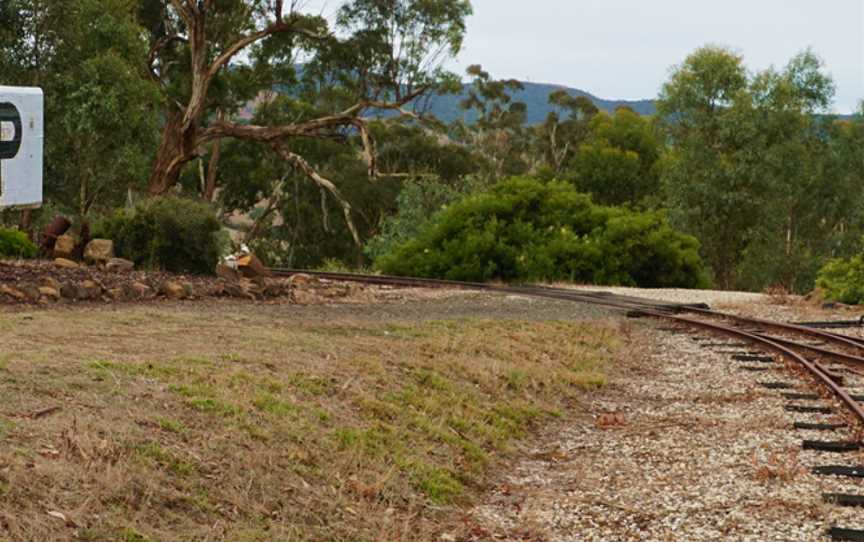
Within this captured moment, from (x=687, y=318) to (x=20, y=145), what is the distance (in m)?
11.7

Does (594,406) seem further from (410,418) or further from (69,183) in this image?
(69,183)

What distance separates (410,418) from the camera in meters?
9.82

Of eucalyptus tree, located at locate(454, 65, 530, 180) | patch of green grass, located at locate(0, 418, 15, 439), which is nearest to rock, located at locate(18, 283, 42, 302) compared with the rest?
patch of green grass, located at locate(0, 418, 15, 439)

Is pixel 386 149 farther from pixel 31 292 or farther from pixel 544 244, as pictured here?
pixel 31 292

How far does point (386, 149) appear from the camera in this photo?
2184 inches

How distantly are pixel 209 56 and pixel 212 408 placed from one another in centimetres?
3609

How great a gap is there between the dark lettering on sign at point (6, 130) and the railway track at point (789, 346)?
8.19 meters

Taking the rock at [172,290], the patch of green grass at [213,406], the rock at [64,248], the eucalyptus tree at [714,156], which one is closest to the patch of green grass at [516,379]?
the patch of green grass at [213,406]

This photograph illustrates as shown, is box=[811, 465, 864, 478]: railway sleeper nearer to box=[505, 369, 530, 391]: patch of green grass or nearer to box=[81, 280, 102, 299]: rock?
box=[505, 369, 530, 391]: patch of green grass

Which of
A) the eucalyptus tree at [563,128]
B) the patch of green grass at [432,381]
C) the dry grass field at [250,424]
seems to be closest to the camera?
the dry grass field at [250,424]

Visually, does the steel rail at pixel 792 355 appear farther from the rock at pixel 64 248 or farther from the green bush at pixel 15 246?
the green bush at pixel 15 246

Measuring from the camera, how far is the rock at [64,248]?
21.7 metres

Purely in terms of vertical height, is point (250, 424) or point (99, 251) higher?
point (99, 251)

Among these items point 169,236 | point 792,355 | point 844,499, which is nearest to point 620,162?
point 169,236
